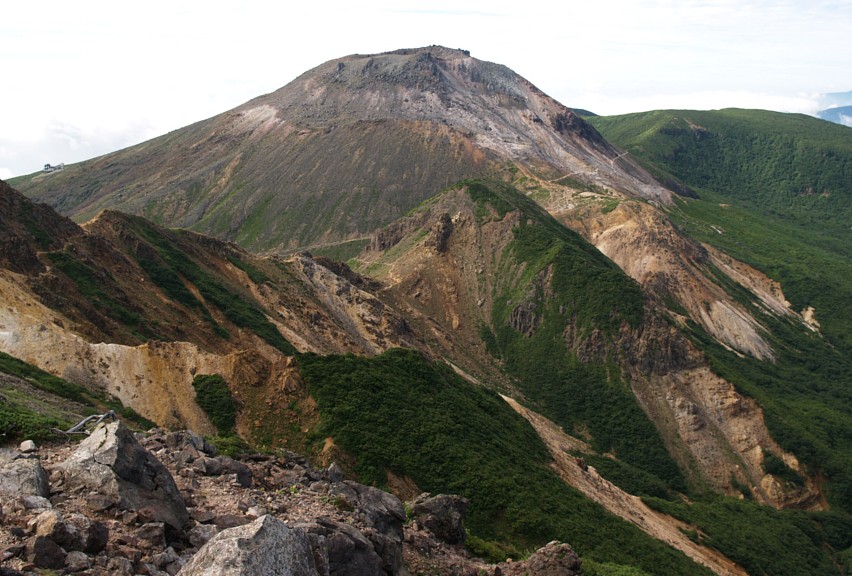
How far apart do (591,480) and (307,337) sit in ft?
94.4

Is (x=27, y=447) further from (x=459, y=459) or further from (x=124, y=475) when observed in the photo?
(x=459, y=459)

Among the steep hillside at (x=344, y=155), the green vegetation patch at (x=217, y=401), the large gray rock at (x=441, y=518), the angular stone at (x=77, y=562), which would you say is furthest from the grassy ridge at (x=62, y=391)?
the steep hillside at (x=344, y=155)

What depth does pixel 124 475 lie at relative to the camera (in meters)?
17.0

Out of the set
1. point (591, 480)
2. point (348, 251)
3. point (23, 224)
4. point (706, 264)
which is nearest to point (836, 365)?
point (706, 264)

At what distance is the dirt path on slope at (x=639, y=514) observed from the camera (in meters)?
53.2

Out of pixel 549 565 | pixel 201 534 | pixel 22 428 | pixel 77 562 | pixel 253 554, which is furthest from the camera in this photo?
pixel 549 565

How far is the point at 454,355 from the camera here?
285 ft

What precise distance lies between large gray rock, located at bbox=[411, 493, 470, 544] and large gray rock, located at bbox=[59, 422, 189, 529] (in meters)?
9.78

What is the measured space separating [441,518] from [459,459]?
60.5 ft

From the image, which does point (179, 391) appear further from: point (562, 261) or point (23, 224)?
point (562, 261)

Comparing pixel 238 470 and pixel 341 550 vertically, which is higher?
pixel 238 470

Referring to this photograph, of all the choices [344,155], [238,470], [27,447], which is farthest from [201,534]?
[344,155]

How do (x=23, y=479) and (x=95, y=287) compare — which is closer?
(x=23, y=479)

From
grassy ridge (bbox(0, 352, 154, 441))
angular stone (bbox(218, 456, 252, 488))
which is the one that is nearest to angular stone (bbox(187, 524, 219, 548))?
angular stone (bbox(218, 456, 252, 488))
